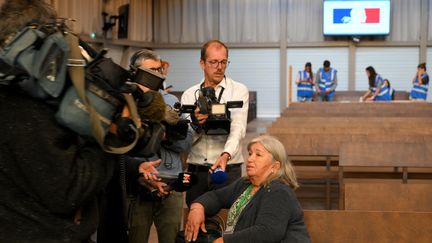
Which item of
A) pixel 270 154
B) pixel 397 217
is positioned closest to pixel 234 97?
pixel 270 154

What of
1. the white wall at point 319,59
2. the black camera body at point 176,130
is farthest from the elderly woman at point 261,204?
the white wall at point 319,59

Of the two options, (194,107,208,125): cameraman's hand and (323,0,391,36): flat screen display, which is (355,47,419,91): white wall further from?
(194,107,208,125): cameraman's hand

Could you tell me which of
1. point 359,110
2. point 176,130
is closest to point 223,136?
point 176,130

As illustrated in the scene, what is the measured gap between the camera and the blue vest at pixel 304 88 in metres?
20.5

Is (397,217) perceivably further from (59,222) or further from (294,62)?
(294,62)

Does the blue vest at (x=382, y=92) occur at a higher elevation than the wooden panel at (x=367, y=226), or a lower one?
higher

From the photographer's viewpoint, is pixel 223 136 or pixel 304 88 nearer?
pixel 223 136

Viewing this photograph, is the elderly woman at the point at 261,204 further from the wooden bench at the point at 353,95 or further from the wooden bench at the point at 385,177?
the wooden bench at the point at 353,95

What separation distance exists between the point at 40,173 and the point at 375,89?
58.1 feet

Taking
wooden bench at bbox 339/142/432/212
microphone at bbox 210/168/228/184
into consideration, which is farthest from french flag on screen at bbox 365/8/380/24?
microphone at bbox 210/168/228/184

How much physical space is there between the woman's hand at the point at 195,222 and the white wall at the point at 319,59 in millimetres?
19100

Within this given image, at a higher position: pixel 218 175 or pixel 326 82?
pixel 326 82

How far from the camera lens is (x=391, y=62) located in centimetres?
2161

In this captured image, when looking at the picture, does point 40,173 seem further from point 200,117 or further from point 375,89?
point 375,89
